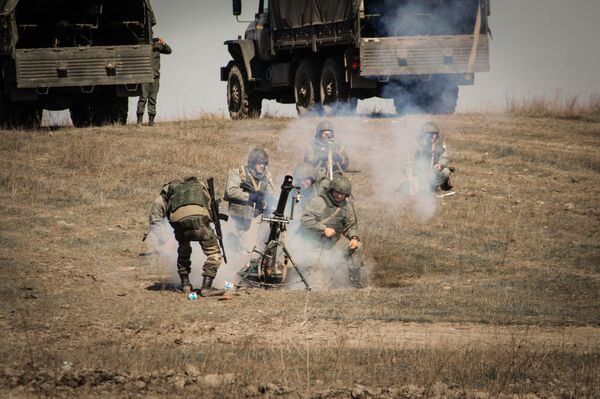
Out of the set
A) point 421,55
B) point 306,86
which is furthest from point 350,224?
point 306,86

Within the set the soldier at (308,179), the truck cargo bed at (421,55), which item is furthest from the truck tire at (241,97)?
the soldier at (308,179)

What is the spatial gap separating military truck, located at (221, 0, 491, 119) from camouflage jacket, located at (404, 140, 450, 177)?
5017 mm

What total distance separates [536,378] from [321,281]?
4259 mm

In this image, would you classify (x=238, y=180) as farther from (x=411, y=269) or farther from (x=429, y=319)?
(x=429, y=319)

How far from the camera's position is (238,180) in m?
12.1

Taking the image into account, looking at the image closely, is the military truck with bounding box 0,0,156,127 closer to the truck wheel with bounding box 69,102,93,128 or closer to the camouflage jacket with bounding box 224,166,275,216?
the truck wheel with bounding box 69,102,93,128

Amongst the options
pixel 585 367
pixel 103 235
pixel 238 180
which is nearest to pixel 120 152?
pixel 103 235

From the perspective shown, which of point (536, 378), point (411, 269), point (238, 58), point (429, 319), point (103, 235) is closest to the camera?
point (536, 378)

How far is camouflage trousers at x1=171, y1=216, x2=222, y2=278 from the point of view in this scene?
10446 mm

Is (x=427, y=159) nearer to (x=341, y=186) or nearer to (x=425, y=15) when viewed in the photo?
(x=341, y=186)

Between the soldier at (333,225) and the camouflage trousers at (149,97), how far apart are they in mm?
11426

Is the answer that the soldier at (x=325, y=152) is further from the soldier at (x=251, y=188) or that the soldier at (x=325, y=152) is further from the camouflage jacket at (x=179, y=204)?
the camouflage jacket at (x=179, y=204)

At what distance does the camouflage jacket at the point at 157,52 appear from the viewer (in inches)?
879

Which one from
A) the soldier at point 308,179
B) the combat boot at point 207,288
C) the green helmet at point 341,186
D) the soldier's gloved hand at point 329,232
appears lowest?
the combat boot at point 207,288
